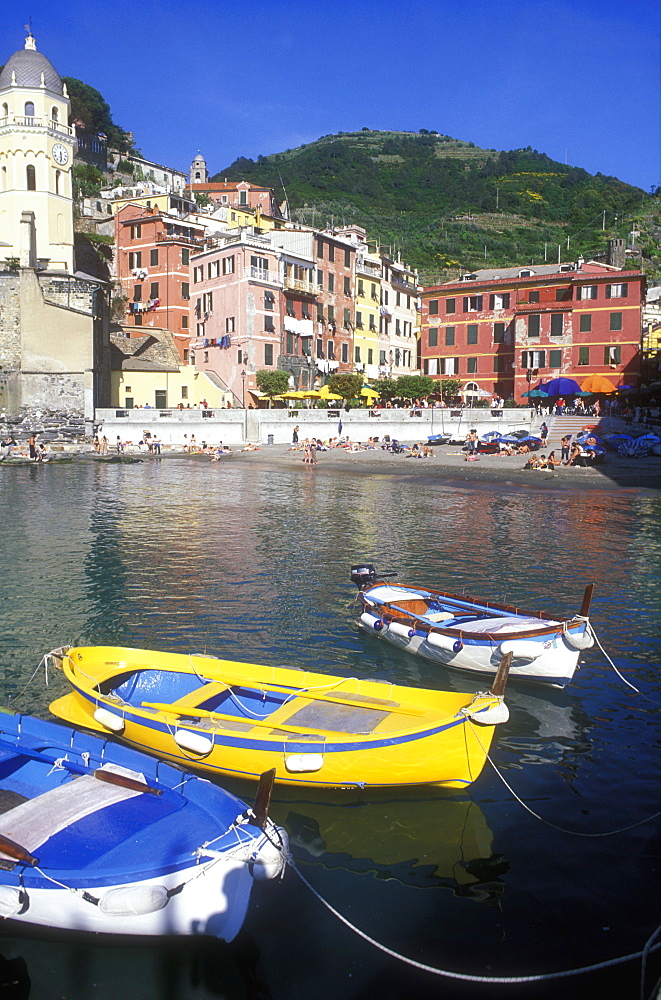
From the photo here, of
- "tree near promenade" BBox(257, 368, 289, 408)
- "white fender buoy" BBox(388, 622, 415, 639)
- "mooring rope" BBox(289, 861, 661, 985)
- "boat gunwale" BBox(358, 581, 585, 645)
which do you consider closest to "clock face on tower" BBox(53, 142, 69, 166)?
"tree near promenade" BBox(257, 368, 289, 408)

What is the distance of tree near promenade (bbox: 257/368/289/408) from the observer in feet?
187

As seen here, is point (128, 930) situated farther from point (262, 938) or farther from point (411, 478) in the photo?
point (411, 478)

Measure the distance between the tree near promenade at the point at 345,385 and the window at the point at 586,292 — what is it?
17889mm

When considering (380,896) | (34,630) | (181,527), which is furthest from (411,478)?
(380,896)

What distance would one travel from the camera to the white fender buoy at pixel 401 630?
1301 cm

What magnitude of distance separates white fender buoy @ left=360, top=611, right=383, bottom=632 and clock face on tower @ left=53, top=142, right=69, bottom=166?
191ft

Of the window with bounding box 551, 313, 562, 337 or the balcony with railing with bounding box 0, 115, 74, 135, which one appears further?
the window with bounding box 551, 313, 562, 337

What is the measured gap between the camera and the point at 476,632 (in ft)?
40.6

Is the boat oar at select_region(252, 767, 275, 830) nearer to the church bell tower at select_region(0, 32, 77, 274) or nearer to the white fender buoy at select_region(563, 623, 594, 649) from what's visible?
the white fender buoy at select_region(563, 623, 594, 649)

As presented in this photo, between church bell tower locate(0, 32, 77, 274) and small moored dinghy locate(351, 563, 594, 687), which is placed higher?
church bell tower locate(0, 32, 77, 274)

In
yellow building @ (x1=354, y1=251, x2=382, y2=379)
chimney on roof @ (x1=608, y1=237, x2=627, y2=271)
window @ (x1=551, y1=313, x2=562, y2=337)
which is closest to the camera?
window @ (x1=551, y1=313, x2=562, y2=337)

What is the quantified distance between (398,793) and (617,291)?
5583cm

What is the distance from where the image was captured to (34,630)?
14.7m

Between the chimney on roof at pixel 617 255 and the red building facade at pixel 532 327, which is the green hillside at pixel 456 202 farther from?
the red building facade at pixel 532 327
